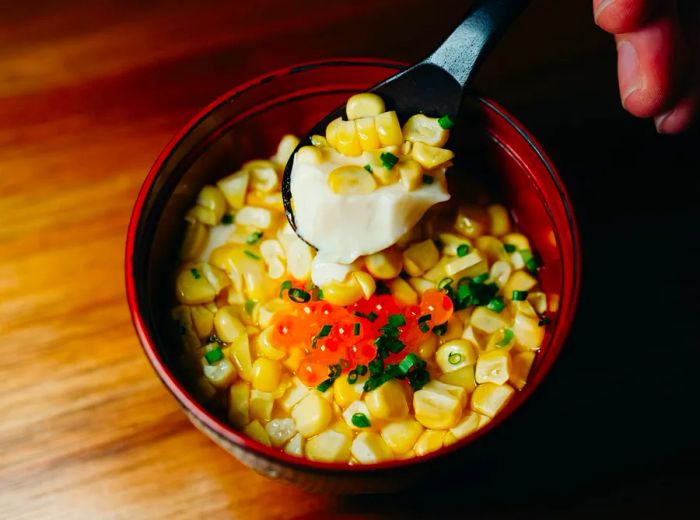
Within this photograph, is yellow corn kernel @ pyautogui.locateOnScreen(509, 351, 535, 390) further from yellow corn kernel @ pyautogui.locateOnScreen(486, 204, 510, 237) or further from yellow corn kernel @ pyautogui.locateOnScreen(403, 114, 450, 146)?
yellow corn kernel @ pyautogui.locateOnScreen(403, 114, 450, 146)

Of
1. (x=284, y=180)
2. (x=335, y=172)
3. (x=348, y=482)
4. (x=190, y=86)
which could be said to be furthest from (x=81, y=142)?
(x=348, y=482)

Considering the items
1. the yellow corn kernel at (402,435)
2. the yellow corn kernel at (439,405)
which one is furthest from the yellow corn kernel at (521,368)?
the yellow corn kernel at (402,435)

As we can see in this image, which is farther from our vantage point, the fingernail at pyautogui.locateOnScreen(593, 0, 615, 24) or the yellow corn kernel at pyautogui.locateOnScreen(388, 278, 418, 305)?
the yellow corn kernel at pyautogui.locateOnScreen(388, 278, 418, 305)

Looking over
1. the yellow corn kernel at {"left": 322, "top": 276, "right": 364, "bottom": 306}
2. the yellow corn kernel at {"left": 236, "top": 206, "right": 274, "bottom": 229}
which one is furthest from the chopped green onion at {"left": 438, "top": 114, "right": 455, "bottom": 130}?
the yellow corn kernel at {"left": 236, "top": 206, "right": 274, "bottom": 229}

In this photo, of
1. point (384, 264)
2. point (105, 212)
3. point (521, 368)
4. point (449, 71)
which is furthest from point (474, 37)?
point (105, 212)

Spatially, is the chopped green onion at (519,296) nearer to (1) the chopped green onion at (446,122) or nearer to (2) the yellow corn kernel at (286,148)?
(1) the chopped green onion at (446,122)

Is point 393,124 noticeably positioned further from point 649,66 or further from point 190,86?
point 190,86
